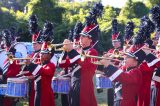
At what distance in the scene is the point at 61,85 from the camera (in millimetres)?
7484

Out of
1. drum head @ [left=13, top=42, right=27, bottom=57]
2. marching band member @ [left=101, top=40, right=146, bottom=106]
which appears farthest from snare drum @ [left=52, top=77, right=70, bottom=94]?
drum head @ [left=13, top=42, right=27, bottom=57]

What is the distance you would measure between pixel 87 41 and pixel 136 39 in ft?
2.76

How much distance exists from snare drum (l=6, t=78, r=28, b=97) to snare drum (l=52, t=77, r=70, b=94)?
78 centimetres

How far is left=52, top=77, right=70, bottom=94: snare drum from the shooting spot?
292 inches

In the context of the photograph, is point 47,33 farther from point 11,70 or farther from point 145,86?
point 145,86

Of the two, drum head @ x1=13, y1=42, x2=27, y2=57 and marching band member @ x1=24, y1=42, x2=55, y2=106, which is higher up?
drum head @ x1=13, y1=42, x2=27, y2=57

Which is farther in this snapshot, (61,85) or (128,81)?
(61,85)

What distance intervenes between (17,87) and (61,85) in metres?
0.94

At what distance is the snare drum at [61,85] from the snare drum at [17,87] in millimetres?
776

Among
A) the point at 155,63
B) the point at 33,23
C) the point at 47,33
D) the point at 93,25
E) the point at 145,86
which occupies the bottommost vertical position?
the point at 145,86

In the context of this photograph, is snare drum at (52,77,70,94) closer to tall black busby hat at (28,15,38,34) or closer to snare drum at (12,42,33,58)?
tall black busby hat at (28,15,38,34)

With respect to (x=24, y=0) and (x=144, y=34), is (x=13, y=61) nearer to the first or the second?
(x=144, y=34)

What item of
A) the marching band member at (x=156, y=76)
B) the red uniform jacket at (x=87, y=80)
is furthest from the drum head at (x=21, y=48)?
the marching band member at (x=156, y=76)

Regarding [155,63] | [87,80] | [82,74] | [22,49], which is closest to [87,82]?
[87,80]
